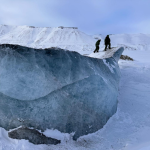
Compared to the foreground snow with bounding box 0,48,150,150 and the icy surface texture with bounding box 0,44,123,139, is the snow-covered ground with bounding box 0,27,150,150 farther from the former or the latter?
the icy surface texture with bounding box 0,44,123,139

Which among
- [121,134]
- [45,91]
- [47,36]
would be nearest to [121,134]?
[121,134]

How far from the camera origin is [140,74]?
803 cm

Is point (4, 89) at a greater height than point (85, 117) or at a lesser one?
greater

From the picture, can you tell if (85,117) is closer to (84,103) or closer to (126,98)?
(84,103)

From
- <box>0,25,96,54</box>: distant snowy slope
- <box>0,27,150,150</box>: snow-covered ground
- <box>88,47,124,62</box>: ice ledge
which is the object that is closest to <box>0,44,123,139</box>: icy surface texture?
<box>0,27,150,150</box>: snow-covered ground

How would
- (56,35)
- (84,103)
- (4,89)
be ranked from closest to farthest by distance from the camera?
(4,89)
(84,103)
(56,35)

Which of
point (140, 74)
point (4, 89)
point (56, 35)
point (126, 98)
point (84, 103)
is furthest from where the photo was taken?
point (56, 35)

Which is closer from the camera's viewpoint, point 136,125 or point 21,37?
point 136,125

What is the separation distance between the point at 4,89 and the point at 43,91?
2.70ft

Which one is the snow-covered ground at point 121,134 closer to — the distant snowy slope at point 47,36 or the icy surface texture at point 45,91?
the icy surface texture at point 45,91

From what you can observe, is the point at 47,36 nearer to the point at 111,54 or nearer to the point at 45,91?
the point at 111,54

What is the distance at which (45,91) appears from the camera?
3576 millimetres

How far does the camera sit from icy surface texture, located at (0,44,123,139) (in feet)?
11.4

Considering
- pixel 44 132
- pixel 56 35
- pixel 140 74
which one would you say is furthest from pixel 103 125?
pixel 56 35
